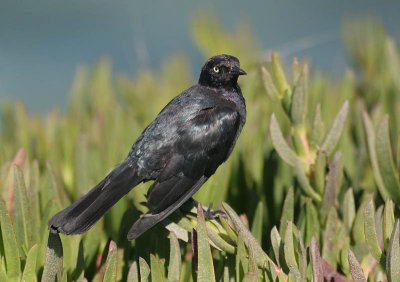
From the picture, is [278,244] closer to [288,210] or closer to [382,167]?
[288,210]

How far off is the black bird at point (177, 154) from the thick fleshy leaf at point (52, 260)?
0.59 feet

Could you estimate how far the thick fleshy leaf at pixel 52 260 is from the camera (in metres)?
1.12

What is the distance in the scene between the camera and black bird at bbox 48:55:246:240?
4.64 feet

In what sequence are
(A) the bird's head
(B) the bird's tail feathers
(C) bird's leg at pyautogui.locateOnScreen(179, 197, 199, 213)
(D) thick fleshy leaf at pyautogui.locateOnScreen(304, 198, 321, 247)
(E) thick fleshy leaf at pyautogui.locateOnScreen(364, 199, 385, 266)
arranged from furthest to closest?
(A) the bird's head
(C) bird's leg at pyautogui.locateOnScreen(179, 197, 199, 213)
(D) thick fleshy leaf at pyautogui.locateOnScreen(304, 198, 321, 247)
(B) the bird's tail feathers
(E) thick fleshy leaf at pyautogui.locateOnScreen(364, 199, 385, 266)

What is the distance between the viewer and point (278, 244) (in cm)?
120

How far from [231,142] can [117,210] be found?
432 mm

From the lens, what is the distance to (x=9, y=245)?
46.6 inches

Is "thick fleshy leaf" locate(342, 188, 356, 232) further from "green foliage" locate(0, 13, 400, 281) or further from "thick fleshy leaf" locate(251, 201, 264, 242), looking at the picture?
"thick fleshy leaf" locate(251, 201, 264, 242)

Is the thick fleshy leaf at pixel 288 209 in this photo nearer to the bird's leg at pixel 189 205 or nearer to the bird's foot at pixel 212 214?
the bird's foot at pixel 212 214

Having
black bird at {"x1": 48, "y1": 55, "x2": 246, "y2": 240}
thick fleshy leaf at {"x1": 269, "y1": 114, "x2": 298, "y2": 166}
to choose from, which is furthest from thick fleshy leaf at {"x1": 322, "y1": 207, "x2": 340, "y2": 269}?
black bird at {"x1": 48, "y1": 55, "x2": 246, "y2": 240}

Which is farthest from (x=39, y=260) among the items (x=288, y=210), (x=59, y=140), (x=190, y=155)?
(x=59, y=140)

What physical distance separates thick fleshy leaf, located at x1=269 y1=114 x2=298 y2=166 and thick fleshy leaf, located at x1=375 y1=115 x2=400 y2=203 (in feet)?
0.84

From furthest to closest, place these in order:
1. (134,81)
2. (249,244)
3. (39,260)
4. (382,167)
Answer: (134,81)
(382,167)
(39,260)
(249,244)

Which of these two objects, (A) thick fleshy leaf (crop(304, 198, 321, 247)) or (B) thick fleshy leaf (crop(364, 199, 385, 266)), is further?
(A) thick fleshy leaf (crop(304, 198, 321, 247))
